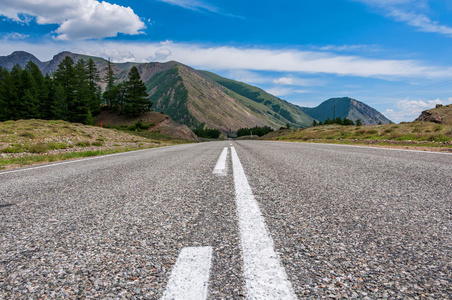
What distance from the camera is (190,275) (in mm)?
1265

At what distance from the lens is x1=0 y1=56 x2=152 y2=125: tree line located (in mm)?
50344

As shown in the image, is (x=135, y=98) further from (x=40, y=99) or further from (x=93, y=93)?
(x=40, y=99)

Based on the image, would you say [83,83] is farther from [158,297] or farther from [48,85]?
[158,297]

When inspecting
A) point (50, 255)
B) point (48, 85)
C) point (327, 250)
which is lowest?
point (50, 255)

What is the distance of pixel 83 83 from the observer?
6106cm

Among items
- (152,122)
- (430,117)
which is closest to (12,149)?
(430,117)

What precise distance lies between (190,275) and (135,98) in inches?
2653

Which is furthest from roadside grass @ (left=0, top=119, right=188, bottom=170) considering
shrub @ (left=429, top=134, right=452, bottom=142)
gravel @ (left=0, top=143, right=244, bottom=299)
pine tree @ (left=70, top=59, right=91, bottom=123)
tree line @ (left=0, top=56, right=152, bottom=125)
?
pine tree @ (left=70, top=59, right=91, bottom=123)

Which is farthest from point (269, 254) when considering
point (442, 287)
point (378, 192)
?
point (378, 192)

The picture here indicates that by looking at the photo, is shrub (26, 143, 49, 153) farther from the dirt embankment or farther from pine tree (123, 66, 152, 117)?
pine tree (123, 66, 152, 117)

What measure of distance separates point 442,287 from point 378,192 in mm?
2050

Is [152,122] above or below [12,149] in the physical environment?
above

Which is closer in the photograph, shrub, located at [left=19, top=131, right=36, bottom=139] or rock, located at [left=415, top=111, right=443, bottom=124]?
shrub, located at [left=19, top=131, right=36, bottom=139]

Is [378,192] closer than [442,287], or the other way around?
[442,287]
